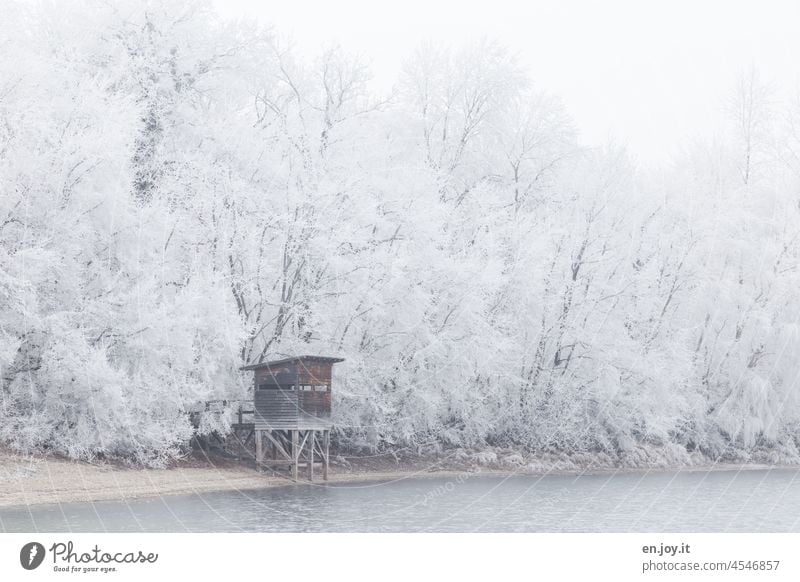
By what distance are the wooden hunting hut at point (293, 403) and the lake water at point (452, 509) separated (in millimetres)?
1863

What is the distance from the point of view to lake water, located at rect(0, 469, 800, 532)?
2202 centimetres

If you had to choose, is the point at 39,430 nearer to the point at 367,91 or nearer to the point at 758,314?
the point at 367,91

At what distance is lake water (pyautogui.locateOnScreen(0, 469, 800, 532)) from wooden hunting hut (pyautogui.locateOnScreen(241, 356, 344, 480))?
186cm

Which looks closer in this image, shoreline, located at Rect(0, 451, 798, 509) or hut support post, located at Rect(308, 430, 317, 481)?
shoreline, located at Rect(0, 451, 798, 509)

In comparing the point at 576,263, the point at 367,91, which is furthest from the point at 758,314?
the point at 367,91

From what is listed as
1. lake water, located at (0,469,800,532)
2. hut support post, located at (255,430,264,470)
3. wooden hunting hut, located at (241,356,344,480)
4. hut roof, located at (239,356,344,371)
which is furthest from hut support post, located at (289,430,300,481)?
hut roof, located at (239,356,344,371)

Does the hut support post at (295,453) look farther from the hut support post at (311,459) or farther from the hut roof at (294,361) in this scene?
the hut roof at (294,361)

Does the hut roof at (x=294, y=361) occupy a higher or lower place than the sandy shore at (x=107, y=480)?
higher

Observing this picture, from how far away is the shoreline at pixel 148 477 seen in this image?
2559 centimetres

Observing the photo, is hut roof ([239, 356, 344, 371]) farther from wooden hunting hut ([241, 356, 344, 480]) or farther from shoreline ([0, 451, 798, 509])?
shoreline ([0, 451, 798, 509])

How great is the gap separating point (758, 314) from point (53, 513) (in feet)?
114

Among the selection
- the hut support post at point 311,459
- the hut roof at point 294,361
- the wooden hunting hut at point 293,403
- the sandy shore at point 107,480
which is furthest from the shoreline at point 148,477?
the hut roof at point 294,361

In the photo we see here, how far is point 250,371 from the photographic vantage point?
3534 cm
